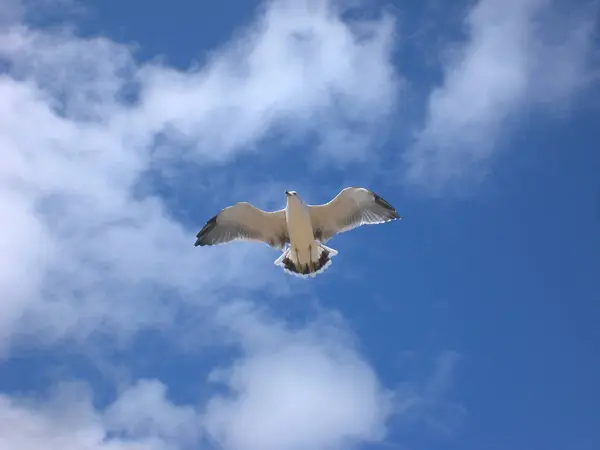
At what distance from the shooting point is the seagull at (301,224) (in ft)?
55.0

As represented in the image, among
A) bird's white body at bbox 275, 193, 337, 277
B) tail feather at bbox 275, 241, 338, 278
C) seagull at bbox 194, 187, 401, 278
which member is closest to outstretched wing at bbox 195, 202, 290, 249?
seagull at bbox 194, 187, 401, 278

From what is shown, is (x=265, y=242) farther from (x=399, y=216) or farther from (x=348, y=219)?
(x=399, y=216)

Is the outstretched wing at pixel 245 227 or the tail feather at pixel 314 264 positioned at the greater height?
the outstretched wing at pixel 245 227

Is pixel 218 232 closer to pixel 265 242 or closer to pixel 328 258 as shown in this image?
pixel 265 242

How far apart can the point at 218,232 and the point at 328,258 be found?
8.04ft

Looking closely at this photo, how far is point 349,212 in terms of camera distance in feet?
56.2

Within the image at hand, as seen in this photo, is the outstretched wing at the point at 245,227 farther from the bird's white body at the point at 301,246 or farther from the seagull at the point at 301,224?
the bird's white body at the point at 301,246

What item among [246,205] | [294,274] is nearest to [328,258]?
[294,274]

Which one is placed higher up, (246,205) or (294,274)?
(246,205)

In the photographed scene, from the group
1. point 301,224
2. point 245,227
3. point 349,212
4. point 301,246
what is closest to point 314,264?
point 301,246

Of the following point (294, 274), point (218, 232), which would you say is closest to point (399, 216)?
point (294, 274)

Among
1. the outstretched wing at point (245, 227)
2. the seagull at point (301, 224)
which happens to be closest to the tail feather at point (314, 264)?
the seagull at point (301, 224)

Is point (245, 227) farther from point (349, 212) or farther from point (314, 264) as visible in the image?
point (349, 212)

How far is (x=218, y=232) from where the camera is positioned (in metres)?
17.3
